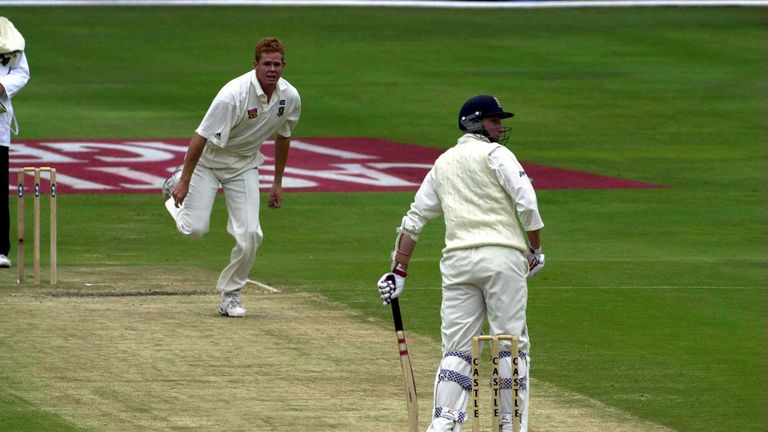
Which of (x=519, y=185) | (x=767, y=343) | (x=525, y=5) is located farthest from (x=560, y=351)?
(x=525, y=5)

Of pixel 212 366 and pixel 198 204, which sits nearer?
pixel 212 366

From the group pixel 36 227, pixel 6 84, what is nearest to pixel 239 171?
pixel 36 227

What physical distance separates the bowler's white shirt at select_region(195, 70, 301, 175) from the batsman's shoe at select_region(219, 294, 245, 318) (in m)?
0.79

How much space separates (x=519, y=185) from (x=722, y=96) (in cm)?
1857

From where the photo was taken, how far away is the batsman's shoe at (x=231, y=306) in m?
11.1

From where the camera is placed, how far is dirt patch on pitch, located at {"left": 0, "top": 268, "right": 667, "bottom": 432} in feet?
27.1

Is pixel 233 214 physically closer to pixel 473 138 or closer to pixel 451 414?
pixel 473 138

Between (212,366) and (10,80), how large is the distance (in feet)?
14.1

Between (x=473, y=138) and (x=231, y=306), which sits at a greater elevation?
(x=473, y=138)

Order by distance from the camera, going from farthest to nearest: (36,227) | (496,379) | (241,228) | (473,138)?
(36,227) < (241,228) < (473,138) < (496,379)

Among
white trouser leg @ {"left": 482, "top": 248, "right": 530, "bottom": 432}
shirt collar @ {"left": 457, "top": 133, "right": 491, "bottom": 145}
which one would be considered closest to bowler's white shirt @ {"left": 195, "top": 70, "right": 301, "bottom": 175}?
shirt collar @ {"left": 457, "top": 133, "right": 491, "bottom": 145}

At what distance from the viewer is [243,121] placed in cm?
1088

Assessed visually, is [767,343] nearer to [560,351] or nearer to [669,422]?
[560,351]

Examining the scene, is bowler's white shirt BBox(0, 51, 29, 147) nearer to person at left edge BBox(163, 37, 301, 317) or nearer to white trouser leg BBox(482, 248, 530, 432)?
person at left edge BBox(163, 37, 301, 317)
